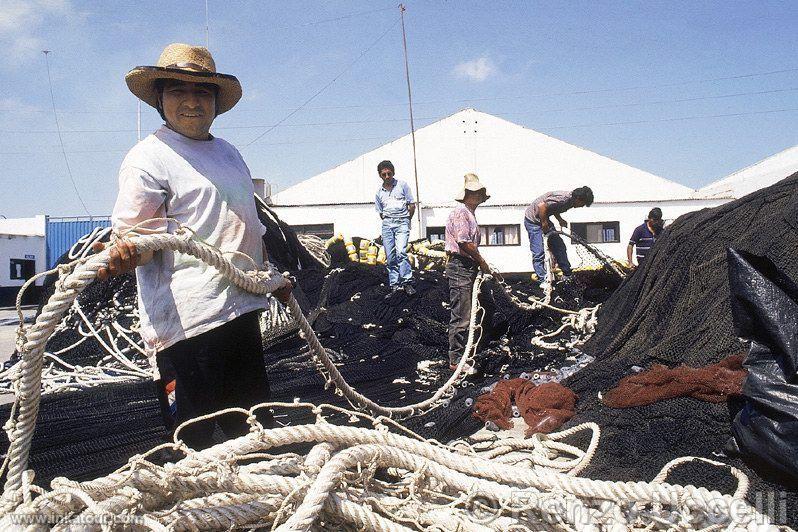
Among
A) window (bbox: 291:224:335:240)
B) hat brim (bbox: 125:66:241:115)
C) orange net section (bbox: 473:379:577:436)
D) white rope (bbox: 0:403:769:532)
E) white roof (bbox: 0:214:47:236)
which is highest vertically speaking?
white roof (bbox: 0:214:47:236)

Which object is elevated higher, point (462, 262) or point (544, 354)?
point (462, 262)

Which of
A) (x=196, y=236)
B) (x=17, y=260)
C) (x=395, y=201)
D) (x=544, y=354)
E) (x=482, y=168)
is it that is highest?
(x=482, y=168)

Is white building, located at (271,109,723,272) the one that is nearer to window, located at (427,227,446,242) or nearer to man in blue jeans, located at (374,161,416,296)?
window, located at (427,227,446,242)

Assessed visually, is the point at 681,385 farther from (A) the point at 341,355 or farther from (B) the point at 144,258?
(A) the point at 341,355

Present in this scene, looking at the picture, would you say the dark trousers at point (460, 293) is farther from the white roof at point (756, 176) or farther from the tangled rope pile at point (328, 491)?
the white roof at point (756, 176)

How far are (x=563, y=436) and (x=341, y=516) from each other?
1664 mm

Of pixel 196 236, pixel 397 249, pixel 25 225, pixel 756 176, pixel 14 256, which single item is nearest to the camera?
pixel 196 236

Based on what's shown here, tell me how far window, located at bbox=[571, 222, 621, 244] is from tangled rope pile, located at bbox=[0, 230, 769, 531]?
15.9 meters

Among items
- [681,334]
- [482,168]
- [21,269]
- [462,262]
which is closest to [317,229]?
[482,168]

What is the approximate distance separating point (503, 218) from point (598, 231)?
2824 millimetres

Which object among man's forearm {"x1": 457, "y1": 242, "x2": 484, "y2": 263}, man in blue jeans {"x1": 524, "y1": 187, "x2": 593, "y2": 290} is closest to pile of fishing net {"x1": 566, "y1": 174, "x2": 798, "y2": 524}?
man's forearm {"x1": 457, "y1": 242, "x2": 484, "y2": 263}

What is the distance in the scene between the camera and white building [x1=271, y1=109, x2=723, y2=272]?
54.9 feet

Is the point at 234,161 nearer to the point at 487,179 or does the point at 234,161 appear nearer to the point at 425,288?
the point at 425,288

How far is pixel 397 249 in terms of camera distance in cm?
818
